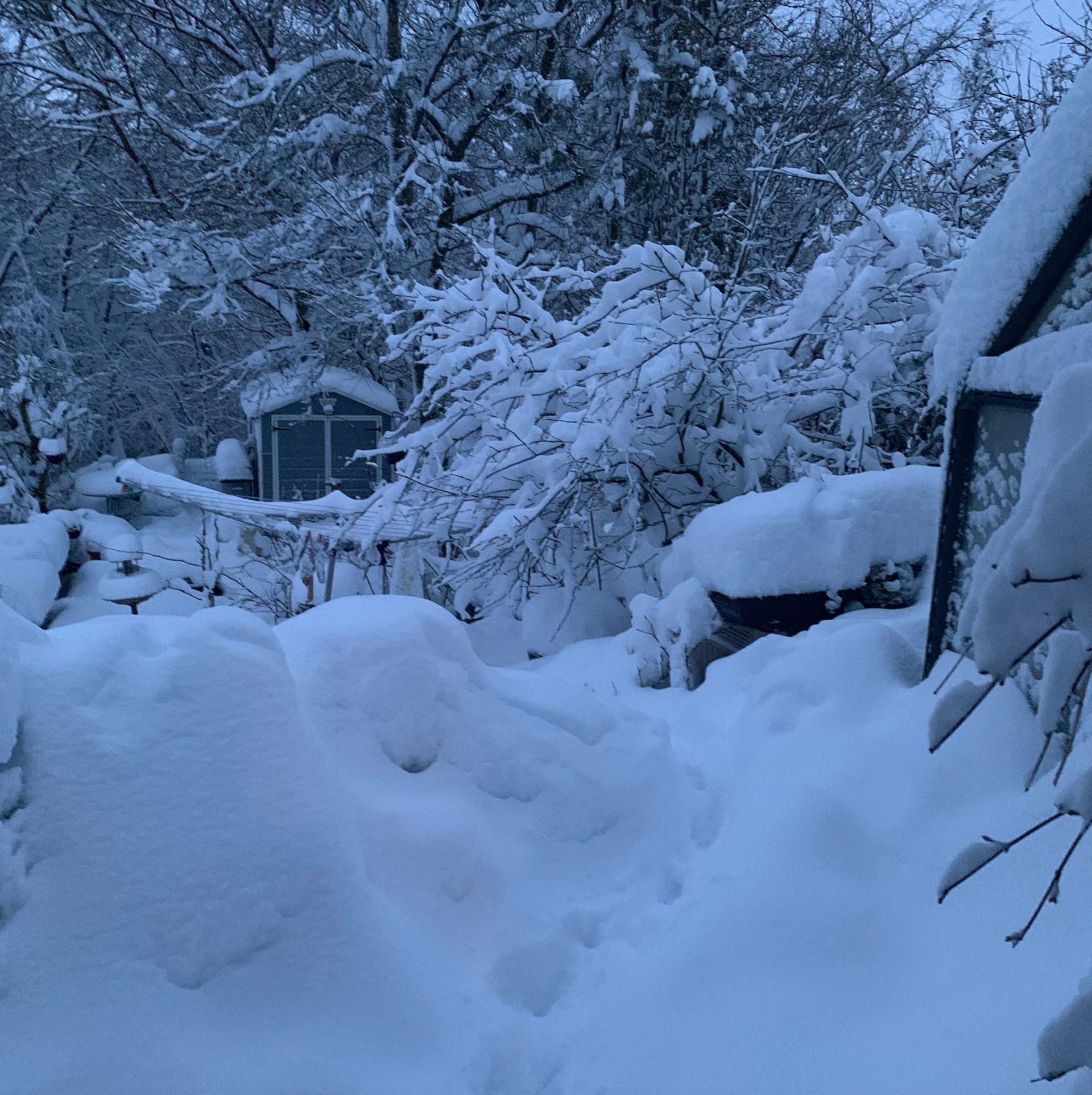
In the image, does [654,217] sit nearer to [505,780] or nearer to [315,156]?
[315,156]

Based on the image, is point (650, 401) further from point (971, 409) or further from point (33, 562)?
point (33, 562)

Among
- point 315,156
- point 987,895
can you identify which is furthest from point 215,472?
point 987,895

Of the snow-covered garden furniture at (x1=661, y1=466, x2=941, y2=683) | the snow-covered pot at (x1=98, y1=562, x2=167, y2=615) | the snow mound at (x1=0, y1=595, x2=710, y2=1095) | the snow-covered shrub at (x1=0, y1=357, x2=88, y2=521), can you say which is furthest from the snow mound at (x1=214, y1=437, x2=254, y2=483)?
the snow mound at (x1=0, y1=595, x2=710, y2=1095)

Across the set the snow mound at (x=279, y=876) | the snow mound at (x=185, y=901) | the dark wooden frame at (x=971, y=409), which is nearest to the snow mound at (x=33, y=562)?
the snow mound at (x=279, y=876)


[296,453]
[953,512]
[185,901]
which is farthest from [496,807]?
[296,453]

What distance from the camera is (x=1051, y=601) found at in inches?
32.2

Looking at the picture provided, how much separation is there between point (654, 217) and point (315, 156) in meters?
4.87

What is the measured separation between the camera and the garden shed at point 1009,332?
8.08ft

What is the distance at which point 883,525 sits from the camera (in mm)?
4359

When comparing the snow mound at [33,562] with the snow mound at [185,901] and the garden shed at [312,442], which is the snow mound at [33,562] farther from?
the snow mound at [185,901]

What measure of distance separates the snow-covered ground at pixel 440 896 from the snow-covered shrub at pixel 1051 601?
948 mm

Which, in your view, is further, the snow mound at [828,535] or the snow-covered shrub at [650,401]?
the snow-covered shrub at [650,401]

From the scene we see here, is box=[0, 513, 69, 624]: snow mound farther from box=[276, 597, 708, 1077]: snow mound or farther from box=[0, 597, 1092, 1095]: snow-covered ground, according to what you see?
box=[0, 597, 1092, 1095]: snow-covered ground

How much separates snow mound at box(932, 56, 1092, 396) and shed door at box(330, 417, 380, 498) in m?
13.3
